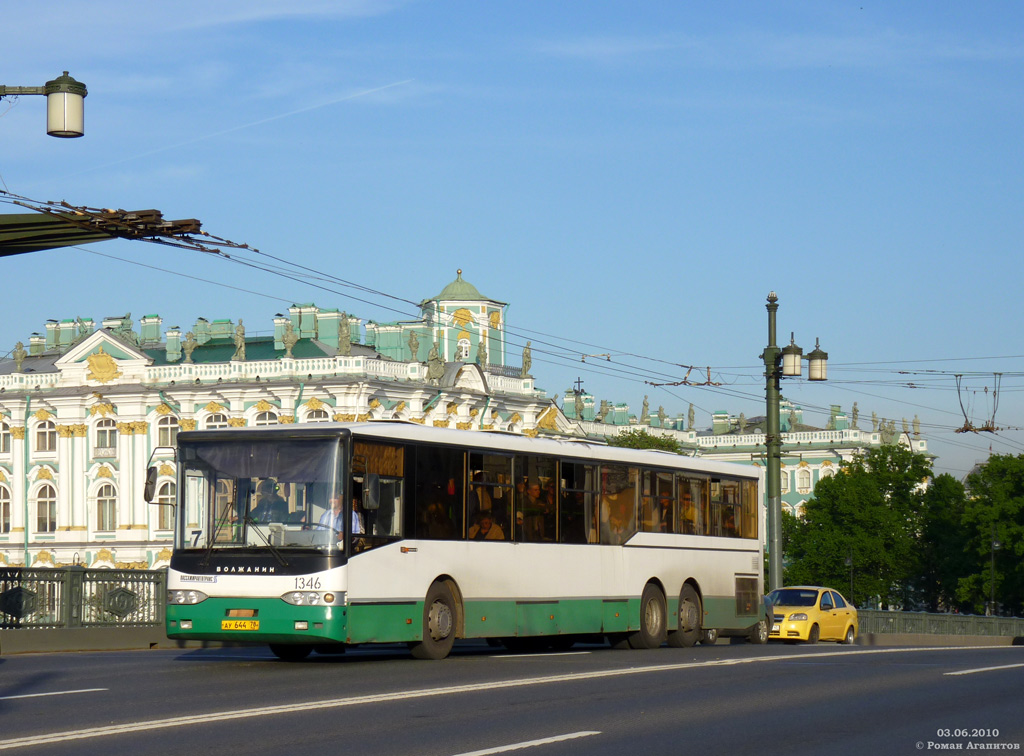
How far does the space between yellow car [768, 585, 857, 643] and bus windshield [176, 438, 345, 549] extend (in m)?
17.1

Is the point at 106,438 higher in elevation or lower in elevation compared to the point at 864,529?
higher

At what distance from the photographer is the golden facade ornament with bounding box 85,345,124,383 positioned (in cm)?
8425

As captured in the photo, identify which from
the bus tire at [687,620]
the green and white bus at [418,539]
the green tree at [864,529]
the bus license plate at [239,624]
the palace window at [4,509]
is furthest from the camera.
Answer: the green tree at [864,529]

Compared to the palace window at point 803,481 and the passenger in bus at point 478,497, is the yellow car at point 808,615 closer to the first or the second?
the passenger in bus at point 478,497

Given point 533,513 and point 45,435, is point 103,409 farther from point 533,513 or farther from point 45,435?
point 533,513

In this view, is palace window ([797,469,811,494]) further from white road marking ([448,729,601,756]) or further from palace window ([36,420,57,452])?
white road marking ([448,729,601,756])

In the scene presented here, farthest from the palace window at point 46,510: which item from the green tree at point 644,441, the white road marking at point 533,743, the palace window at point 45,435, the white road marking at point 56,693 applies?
the white road marking at point 533,743

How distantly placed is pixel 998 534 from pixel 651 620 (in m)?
64.7

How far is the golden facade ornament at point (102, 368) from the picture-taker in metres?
84.2

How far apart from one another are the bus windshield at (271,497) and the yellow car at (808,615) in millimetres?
17073

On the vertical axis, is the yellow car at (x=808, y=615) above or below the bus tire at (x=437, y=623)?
Answer: below

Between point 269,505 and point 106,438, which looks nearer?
point 269,505

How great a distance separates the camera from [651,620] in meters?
23.6

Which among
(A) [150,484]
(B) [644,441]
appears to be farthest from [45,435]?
(A) [150,484]
